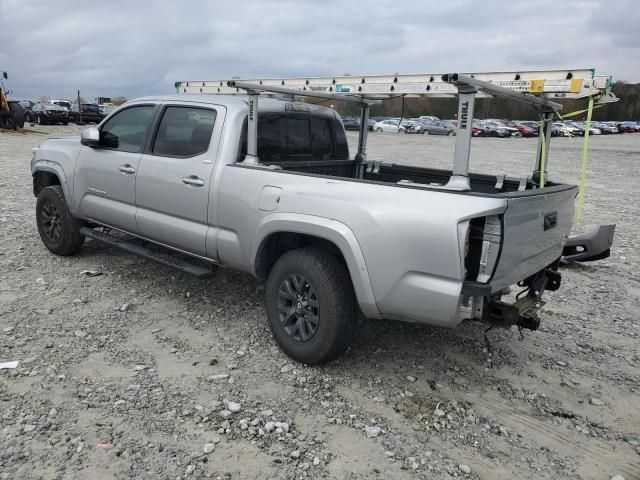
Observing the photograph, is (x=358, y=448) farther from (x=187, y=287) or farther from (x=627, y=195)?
(x=627, y=195)

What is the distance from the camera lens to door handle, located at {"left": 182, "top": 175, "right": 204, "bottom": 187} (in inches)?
165

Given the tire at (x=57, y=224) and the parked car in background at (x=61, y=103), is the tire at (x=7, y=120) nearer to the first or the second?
the parked car in background at (x=61, y=103)

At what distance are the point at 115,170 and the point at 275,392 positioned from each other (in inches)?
108

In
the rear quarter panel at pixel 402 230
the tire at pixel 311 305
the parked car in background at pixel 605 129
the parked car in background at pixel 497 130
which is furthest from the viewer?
the parked car in background at pixel 605 129

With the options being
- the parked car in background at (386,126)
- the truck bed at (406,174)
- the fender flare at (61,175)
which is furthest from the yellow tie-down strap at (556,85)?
the parked car in background at (386,126)

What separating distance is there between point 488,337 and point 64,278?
157 inches

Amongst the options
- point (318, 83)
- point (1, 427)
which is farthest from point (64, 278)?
point (318, 83)

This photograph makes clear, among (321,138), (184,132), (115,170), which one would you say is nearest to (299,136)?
(321,138)

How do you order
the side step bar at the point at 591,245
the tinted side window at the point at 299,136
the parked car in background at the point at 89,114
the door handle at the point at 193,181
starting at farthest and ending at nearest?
the parked car in background at the point at 89,114 < the tinted side window at the point at 299,136 < the side step bar at the point at 591,245 < the door handle at the point at 193,181

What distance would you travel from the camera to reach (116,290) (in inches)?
198

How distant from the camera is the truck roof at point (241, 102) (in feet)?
14.3

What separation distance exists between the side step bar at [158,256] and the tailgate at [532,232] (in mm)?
2281

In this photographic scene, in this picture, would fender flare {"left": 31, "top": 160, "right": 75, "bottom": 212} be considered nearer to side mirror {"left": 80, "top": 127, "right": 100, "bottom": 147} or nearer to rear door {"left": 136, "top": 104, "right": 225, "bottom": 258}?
side mirror {"left": 80, "top": 127, "right": 100, "bottom": 147}

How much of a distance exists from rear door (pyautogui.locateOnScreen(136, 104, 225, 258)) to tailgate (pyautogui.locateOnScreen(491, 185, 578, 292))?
221cm
